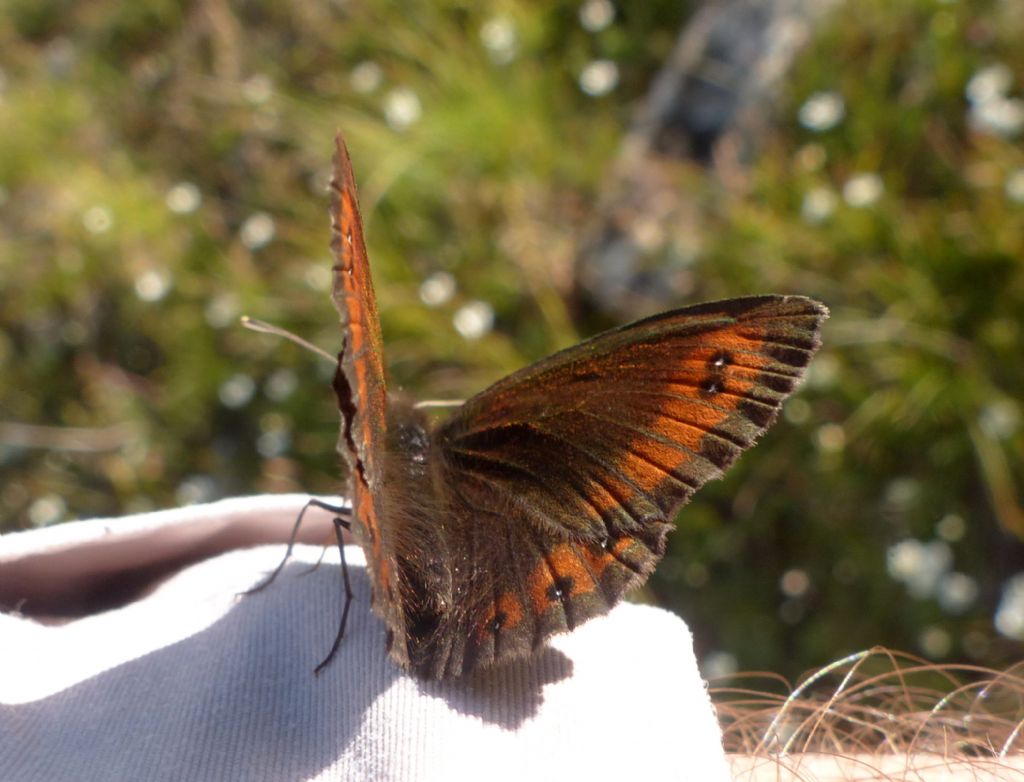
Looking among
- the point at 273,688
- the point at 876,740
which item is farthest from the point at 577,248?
the point at 273,688

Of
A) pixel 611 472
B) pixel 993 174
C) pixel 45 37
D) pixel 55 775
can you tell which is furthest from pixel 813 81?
pixel 45 37

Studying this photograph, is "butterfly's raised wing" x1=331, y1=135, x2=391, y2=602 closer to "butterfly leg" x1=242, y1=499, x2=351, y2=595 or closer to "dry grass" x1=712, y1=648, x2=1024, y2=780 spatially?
"butterfly leg" x1=242, y1=499, x2=351, y2=595

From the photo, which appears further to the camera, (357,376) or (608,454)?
(608,454)

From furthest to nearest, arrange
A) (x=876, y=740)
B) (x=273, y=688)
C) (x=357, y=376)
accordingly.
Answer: (x=876, y=740), (x=273, y=688), (x=357, y=376)

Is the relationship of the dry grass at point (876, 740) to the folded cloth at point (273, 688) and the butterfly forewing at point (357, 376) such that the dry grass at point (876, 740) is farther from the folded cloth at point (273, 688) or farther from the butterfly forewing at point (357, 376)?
the butterfly forewing at point (357, 376)

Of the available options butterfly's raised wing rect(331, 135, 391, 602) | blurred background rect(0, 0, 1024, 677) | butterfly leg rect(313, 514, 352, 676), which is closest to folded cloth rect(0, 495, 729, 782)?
butterfly leg rect(313, 514, 352, 676)

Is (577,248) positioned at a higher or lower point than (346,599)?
higher

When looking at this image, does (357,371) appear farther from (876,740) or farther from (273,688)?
(876,740)
